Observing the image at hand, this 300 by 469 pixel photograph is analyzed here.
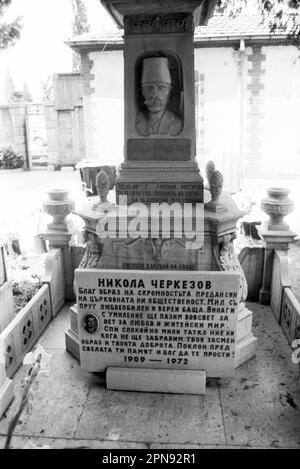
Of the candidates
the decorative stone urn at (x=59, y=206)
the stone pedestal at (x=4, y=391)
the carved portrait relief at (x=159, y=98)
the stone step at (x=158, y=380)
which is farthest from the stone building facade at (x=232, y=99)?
the stone pedestal at (x=4, y=391)

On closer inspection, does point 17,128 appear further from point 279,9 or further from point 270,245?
point 270,245

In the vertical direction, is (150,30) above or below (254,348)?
above

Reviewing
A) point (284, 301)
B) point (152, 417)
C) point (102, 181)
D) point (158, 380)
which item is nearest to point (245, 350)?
point (284, 301)

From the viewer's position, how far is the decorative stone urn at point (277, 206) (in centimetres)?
511

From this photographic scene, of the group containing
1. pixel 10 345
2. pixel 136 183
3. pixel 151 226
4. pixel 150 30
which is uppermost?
pixel 150 30

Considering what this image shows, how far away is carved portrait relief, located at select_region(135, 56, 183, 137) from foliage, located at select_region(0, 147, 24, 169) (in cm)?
1940

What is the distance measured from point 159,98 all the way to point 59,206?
2.01 m

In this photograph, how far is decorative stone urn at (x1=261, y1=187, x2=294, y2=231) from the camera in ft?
16.8

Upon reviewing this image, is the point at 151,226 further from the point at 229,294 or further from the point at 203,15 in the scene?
the point at 203,15

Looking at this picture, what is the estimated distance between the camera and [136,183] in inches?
165

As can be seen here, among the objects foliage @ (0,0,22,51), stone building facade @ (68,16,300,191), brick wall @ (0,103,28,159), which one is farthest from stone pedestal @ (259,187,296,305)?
brick wall @ (0,103,28,159)

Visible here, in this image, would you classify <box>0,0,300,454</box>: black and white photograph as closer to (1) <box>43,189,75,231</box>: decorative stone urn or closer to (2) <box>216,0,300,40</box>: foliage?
(1) <box>43,189,75,231</box>: decorative stone urn

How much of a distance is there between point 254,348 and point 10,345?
92.1 inches

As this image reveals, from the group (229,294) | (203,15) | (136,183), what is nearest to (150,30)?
(203,15)
